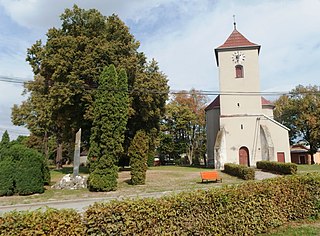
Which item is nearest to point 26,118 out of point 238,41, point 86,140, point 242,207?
point 86,140

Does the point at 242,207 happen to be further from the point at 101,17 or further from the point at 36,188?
the point at 101,17

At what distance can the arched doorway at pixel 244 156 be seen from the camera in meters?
29.1

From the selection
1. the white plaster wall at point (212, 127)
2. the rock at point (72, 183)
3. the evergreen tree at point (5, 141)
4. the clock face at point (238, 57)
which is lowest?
the rock at point (72, 183)

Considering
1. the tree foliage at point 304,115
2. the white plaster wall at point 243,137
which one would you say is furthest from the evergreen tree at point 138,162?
the tree foliage at point 304,115

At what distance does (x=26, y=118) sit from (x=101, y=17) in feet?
69.4

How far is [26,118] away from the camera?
3706 centimetres

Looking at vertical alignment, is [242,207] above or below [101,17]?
below

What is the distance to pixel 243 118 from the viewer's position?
29.7 meters

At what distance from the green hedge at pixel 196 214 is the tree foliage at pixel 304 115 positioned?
37922 mm

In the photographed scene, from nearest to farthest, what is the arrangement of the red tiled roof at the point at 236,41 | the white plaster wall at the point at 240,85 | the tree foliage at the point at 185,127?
the white plaster wall at the point at 240,85
the red tiled roof at the point at 236,41
the tree foliage at the point at 185,127

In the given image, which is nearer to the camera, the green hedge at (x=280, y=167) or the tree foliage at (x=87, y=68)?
the green hedge at (x=280, y=167)

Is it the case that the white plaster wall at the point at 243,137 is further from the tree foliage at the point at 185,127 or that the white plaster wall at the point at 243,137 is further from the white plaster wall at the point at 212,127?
the tree foliage at the point at 185,127

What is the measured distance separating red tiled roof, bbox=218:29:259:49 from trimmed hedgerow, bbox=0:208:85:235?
29913 millimetres

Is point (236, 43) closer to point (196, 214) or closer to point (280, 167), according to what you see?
point (280, 167)
